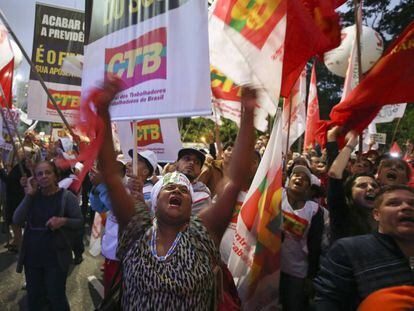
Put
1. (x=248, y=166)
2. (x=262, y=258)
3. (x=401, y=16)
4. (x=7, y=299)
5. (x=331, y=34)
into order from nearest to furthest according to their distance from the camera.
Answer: (x=248, y=166) → (x=262, y=258) → (x=331, y=34) → (x=7, y=299) → (x=401, y=16)

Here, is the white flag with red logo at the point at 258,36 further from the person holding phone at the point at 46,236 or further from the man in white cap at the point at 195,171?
the person holding phone at the point at 46,236

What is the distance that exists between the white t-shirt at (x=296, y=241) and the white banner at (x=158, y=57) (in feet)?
4.19

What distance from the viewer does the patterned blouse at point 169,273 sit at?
1818 mm

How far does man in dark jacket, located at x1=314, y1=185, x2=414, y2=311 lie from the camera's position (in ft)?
5.68

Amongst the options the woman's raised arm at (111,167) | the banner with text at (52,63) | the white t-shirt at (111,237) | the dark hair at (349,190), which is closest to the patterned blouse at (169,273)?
the woman's raised arm at (111,167)

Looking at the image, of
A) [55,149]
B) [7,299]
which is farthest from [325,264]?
[55,149]

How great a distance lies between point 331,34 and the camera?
3.12 m

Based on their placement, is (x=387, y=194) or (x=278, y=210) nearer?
(x=387, y=194)

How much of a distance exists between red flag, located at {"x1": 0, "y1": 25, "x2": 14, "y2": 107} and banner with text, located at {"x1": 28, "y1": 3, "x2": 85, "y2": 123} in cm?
68

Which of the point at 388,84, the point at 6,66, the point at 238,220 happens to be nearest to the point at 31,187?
the point at 238,220

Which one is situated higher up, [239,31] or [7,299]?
[239,31]

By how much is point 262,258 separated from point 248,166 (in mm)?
1121

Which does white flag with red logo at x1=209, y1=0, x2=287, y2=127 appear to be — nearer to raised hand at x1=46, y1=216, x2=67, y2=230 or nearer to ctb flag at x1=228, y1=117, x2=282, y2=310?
ctb flag at x1=228, y1=117, x2=282, y2=310

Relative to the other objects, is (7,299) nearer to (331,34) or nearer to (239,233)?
(239,233)
